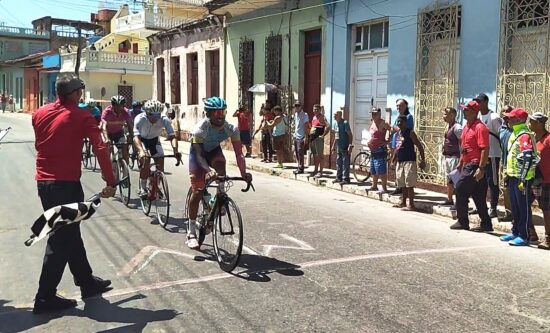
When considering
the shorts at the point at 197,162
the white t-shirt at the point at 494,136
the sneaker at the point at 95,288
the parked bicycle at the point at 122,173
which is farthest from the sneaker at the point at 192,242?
the white t-shirt at the point at 494,136

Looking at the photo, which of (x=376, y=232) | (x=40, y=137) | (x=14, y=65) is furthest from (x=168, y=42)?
(x=14, y=65)

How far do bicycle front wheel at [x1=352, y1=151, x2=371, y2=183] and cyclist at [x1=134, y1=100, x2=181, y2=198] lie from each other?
5.61 meters

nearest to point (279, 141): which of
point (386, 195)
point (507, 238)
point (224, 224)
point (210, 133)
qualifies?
point (386, 195)

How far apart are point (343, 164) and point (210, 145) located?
20.8 feet

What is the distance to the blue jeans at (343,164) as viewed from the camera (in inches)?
481

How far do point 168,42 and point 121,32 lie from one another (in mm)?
15018

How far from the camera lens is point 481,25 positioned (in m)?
10.6

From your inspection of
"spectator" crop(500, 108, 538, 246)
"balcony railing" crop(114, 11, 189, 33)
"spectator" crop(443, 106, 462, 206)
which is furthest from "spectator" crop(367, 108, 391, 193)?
"balcony railing" crop(114, 11, 189, 33)

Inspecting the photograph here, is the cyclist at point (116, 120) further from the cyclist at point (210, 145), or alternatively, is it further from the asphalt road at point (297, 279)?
the cyclist at point (210, 145)

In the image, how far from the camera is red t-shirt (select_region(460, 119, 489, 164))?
7.62 metres

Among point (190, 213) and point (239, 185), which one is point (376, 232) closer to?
point (190, 213)

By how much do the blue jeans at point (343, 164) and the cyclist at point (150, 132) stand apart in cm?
461

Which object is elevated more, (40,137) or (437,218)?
(40,137)

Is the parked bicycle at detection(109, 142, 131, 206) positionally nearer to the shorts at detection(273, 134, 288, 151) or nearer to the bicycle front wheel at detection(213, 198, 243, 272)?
the bicycle front wheel at detection(213, 198, 243, 272)
